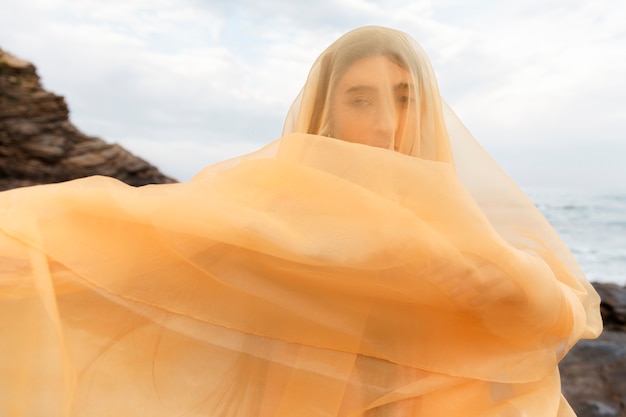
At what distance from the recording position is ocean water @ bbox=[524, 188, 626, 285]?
1436 centimetres

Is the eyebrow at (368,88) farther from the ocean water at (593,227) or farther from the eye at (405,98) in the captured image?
the ocean water at (593,227)

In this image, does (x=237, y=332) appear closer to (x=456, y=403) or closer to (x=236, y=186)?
(x=236, y=186)

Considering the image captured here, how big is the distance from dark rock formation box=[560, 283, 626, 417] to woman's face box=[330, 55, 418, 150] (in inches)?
86.5

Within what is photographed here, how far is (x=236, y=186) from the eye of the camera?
1.14 meters

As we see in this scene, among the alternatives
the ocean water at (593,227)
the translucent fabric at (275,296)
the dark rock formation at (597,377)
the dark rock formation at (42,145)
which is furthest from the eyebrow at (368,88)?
the ocean water at (593,227)

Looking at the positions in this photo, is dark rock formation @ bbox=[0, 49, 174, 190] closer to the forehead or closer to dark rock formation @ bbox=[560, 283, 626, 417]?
dark rock formation @ bbox=[560, 283, 626, 417]

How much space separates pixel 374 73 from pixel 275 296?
2.00ft

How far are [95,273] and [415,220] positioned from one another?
600mm

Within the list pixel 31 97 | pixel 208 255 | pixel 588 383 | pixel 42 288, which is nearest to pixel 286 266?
pixel 208 255

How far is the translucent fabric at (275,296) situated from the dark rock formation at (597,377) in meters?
2.06

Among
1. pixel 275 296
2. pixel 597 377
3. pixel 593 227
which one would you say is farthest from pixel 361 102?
pixel 593 227

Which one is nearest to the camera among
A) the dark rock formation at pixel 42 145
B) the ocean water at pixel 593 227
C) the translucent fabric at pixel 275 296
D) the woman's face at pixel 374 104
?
the translucent fabric at pixel 275 296

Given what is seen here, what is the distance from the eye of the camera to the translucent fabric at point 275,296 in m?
1.05

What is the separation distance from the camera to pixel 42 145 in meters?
8.76
